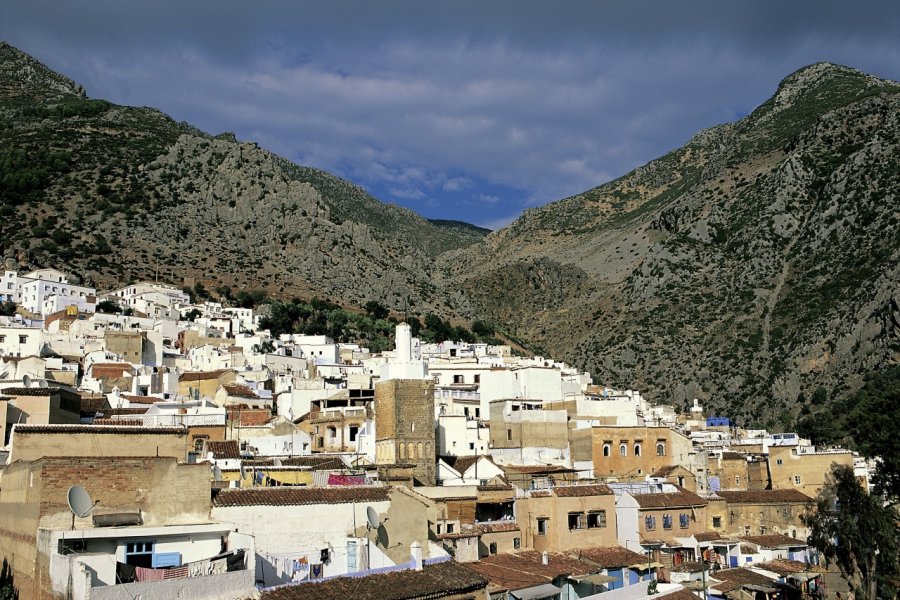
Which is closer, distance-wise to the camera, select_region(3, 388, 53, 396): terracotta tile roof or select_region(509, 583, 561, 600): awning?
select_region(509, 583, 561, 600): awning

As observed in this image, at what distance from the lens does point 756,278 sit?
121 meters

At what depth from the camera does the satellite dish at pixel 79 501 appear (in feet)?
58.1

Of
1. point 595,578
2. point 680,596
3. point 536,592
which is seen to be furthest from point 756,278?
point 536,592

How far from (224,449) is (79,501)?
14996mm

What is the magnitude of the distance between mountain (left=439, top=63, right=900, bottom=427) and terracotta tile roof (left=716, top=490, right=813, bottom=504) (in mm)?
48877

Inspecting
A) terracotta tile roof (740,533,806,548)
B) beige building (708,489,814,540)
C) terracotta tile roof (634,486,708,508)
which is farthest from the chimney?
beige building (708,489,814,540)

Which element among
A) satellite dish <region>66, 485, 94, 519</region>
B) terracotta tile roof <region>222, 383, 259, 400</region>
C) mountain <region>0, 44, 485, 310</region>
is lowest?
satellite dish <region>66, 485, 94, 519</region>

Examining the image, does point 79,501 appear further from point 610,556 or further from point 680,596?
point 610,556

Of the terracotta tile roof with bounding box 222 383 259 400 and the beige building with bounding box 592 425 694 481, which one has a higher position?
the terracotta tile roof with bounding box 222 383 259 400

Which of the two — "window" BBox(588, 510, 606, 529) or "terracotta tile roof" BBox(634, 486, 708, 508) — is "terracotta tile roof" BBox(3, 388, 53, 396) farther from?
"terracotta tile roof" BBox(634, 486, 708, 508)

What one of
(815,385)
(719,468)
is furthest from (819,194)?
(719,468)

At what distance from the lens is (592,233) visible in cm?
18750

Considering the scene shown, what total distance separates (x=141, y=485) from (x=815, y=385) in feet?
284

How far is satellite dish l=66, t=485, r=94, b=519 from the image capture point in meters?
17.7
